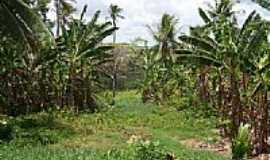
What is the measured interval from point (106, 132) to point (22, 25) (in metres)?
6.56

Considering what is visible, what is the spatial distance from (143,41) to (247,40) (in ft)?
64.5

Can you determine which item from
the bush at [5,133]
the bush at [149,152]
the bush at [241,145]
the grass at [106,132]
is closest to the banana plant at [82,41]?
the grass at [106,132]

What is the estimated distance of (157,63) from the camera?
39.2 meters

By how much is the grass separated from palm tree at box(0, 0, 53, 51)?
369 centimetres

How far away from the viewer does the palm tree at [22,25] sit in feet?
62.7

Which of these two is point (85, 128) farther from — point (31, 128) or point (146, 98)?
point (146, 98)

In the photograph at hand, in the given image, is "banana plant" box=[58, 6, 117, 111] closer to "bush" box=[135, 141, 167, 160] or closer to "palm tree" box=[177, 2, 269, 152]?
"palm tree" box=[177, 2, 269, 152]

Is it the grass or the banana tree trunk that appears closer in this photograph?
the grass

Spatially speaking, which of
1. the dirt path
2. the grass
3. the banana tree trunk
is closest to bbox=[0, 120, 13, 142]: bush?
the grass

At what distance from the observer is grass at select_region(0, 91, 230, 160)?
16.7 meters

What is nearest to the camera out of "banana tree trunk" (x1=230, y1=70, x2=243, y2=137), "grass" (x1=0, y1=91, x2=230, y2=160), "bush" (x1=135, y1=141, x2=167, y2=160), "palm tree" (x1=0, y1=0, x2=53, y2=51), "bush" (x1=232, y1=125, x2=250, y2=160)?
"bush" (x1=135, y1=141, x2=167, y2=160)

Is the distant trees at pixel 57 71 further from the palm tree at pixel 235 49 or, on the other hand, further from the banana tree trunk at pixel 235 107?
the banana tree trunk at pixel 235 107

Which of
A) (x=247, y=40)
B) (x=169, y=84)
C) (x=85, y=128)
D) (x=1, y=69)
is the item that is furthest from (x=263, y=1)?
(x=169, y=84)

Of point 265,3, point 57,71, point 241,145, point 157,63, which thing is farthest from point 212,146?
point 157,63
